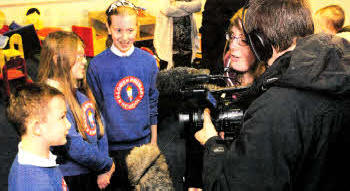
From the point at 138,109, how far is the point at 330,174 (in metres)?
1.37

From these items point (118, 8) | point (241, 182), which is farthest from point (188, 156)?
point (118, 8)

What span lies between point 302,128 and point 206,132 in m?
0.44

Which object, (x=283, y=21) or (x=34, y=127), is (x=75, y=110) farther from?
(x=283, y=21)

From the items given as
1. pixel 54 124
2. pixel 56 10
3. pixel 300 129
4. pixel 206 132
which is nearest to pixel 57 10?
pixel 56 10

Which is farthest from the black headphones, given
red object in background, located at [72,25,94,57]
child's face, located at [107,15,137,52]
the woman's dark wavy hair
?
red object in background, located at [72,25,94,57]

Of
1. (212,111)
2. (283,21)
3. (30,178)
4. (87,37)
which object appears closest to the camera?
(283,21)

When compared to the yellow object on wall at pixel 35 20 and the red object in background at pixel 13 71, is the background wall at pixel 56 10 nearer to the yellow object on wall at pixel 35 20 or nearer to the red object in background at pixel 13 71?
the yellow object on wall at pixel 35 20

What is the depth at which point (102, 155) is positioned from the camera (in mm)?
1817

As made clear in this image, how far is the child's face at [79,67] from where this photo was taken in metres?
1.80

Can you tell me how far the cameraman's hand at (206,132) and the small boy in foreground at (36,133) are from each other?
0.60 metres

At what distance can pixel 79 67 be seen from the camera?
5.99ft

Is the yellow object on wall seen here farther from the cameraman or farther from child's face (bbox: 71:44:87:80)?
the cameraman

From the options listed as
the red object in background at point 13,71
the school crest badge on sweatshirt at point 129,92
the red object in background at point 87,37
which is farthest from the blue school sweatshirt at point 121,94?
the red object in background at point 87,37

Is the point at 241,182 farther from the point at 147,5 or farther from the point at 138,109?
the point at 147,5
